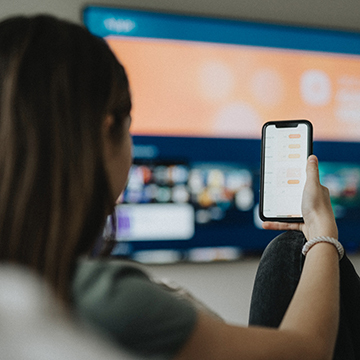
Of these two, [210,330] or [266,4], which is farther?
[266,4]

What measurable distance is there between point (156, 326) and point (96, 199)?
162 millimetres

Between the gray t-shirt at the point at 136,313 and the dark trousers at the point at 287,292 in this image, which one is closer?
the gray t-shirt at the point at 136,313

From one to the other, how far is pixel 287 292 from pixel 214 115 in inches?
49.6

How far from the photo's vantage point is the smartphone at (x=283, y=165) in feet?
2.97

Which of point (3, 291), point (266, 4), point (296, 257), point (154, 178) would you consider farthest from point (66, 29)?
point (266, 4)

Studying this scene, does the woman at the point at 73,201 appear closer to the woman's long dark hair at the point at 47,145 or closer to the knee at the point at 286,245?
the woman's long dark hair at the point at 47,145

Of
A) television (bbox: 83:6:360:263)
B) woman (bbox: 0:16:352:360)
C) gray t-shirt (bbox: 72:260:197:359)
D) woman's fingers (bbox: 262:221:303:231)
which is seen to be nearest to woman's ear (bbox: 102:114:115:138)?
woman (bbox: 0:16:352:360)

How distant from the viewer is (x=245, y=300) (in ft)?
6.37

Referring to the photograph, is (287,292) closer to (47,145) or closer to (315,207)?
(315,207)

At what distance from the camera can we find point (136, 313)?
42cm

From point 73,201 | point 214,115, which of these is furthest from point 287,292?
point 214,115

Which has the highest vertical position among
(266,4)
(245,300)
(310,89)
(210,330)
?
(266,4)

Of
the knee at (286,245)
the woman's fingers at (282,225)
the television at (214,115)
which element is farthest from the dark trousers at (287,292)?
the television at (214,115)

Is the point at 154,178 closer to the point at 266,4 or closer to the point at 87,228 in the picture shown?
the point at 266,4
